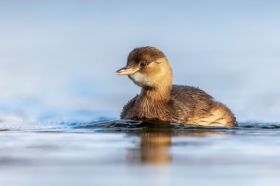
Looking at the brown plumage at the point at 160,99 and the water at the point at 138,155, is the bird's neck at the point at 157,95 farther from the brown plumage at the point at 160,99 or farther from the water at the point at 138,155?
the water at the point at 138,155

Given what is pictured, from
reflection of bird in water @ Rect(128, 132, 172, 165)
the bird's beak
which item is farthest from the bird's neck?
reflection of bird in water @ Rect(128, 132, 172, 165)

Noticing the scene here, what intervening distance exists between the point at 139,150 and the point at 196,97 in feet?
14.0

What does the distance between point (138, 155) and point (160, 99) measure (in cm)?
434

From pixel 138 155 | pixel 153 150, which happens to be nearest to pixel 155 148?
pixel 153 150

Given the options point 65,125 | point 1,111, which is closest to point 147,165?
point 65,125

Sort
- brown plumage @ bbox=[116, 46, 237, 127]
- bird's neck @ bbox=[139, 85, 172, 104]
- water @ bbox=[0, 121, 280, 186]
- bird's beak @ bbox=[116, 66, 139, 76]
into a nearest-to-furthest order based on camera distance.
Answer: water @ bbox=[0, 121, 280, 186] < bird's beak @ bbox=[116, 66, 139, 76] < brown plumage @ bbox=[116, 46, 237, 127] < bird's neck @ bbox=[139, 85, 172, 104]

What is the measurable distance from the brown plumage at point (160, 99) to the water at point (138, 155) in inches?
21.2

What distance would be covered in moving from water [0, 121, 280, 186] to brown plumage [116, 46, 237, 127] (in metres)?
0.54

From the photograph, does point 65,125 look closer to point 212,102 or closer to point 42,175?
point 212,102

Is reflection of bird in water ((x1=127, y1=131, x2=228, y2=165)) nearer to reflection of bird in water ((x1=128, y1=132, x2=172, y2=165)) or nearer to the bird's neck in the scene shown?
reflection of bird in water ((x1=128, y1=132, x2=172, y2=165))

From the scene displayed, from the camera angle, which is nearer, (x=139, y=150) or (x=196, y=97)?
(x=139, y=150)

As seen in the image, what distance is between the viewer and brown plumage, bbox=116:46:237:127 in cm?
1360

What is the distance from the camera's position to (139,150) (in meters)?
10.1

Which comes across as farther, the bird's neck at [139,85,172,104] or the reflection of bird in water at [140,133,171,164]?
the bird's neck at [139,85,172,104]
